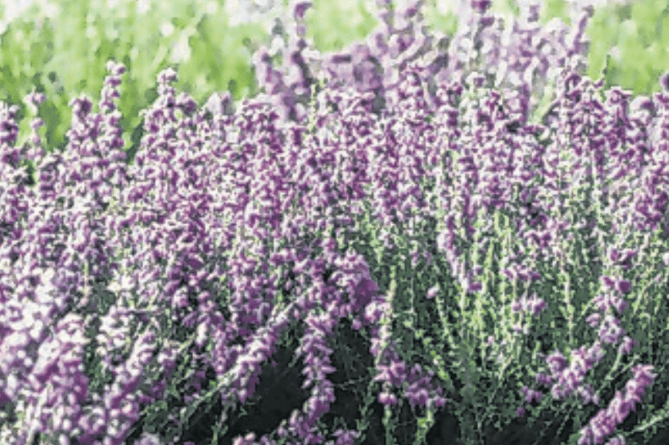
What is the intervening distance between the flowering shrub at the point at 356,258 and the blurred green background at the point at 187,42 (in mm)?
2260

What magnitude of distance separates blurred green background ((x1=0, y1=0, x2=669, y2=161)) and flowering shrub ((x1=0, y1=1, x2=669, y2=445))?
2.26 m

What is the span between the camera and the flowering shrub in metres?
2.62

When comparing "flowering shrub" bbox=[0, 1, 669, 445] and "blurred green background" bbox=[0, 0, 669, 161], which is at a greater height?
"blurred green background" bbox=[0, 0, 669, 161]

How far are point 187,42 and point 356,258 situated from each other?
11.7ft

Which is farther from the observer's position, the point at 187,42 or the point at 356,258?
the point at 187,42

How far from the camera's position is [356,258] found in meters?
2.60

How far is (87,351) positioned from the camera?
9.23ft

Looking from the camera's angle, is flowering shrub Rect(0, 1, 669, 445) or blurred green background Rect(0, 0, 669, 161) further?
blurred green background Rect(0, 0, 669, 161)

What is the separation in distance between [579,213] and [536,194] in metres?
0.14

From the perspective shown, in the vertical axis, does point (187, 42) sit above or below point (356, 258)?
above

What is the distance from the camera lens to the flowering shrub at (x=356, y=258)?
8.58 feet

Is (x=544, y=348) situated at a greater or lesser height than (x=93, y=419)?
greater

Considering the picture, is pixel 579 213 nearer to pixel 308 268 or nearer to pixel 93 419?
pixel 308 268

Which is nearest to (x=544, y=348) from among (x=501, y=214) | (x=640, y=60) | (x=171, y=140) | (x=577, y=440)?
(x=501, y=214)
